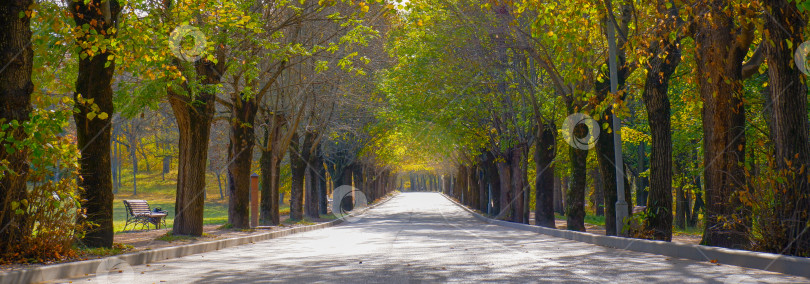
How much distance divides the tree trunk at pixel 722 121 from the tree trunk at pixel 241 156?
14407 mm

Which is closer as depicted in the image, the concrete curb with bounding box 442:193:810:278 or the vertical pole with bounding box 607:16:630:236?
the concrete curb with bounding box 442:193:810:278

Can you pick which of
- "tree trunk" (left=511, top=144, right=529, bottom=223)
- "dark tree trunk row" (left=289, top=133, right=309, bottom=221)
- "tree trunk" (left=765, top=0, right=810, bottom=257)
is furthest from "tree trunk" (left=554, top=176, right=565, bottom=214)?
"tree trunk" (left=765, top=0, right=810, bottom=257)

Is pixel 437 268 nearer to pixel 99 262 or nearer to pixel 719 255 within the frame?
pixel 719 255

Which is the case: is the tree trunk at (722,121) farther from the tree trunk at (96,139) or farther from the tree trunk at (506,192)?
the tree trunk at (506,192)

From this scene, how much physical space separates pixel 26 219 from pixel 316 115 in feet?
79.2

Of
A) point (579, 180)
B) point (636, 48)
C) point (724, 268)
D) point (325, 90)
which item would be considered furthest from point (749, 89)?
point (325, 90)

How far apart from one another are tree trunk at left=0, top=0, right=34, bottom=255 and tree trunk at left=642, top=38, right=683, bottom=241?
1182cm

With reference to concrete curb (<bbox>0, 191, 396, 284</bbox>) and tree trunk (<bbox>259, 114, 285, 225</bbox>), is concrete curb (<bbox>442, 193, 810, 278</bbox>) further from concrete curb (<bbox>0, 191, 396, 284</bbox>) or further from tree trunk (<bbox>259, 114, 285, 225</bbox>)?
tree trunk (<bbox>259, 114, 285, 225</bbox>)

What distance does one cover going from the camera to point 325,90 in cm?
3194

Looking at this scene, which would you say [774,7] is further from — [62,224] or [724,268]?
[62,224]

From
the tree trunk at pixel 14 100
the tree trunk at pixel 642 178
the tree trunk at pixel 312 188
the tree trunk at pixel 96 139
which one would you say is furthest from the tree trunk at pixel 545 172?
the tree trunk at pixel 14 100

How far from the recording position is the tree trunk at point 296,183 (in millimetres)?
33594

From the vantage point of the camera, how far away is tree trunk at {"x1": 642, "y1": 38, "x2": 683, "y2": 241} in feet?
52.0

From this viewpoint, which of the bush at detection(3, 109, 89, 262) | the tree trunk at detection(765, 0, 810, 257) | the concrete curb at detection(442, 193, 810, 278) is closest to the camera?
the concrete curb at detection(442, 193, 810, 278)
